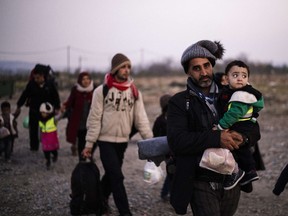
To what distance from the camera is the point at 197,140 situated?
261 centimetres

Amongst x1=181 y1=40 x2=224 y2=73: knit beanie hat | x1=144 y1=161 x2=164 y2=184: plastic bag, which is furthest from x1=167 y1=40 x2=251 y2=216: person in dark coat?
x1=144 y1=161 x2=164 y2=184: plastic bag

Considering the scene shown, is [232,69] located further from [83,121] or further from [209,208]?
[83,121]

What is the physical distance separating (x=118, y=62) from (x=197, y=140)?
231cm

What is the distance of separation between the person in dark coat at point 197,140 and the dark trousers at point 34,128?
5.50m

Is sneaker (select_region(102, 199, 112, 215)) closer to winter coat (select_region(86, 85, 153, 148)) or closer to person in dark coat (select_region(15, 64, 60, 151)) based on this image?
winter coat (select_region(86, 85, 153, 148))

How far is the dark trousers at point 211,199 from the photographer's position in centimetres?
270

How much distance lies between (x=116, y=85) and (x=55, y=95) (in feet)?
10.8

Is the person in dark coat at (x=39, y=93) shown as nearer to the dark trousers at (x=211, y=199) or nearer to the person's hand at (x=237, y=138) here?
the dark trousers at (x=211, y=199)

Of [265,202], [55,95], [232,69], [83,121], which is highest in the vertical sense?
[232,69]

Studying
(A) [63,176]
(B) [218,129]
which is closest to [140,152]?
(B) [218,129]

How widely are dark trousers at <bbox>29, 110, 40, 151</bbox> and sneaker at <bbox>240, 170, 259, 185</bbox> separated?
570 cm

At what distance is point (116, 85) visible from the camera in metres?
4.66

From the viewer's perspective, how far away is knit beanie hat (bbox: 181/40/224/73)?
2.87 m

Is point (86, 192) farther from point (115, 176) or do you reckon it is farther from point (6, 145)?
point (6, 145)
